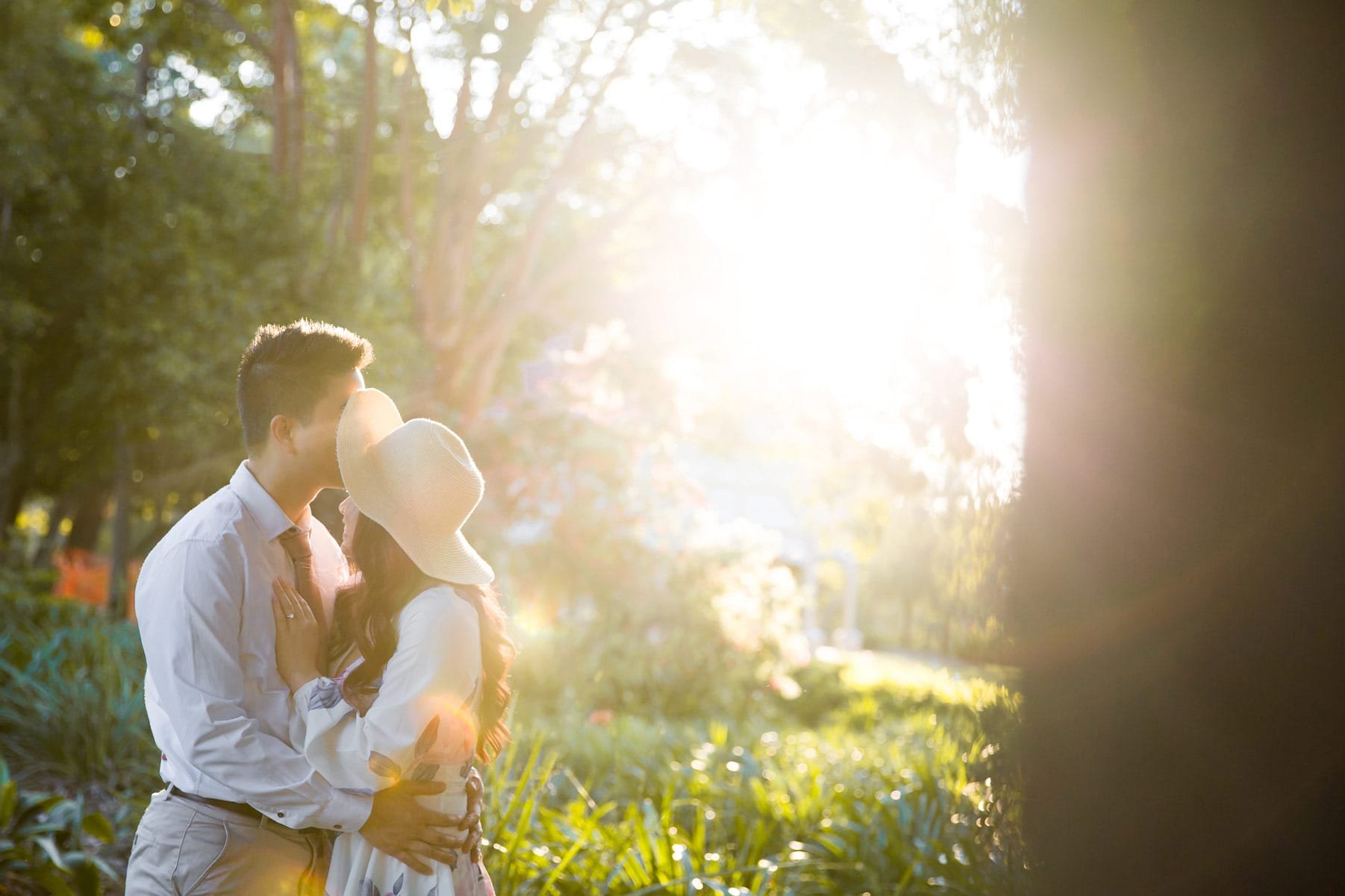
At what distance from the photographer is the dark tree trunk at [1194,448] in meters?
1.86

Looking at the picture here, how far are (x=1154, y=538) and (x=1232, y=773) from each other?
0.44 m

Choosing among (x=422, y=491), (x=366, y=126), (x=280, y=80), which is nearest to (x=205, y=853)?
(x=422, y=491)

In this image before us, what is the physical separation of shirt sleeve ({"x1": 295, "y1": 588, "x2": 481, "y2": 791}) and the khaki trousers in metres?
0.31

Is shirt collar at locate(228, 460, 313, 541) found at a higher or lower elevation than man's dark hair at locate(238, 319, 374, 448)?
lower

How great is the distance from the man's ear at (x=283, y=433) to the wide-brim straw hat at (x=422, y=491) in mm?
206

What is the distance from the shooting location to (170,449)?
14047 mm

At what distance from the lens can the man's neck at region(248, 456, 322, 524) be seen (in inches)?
109

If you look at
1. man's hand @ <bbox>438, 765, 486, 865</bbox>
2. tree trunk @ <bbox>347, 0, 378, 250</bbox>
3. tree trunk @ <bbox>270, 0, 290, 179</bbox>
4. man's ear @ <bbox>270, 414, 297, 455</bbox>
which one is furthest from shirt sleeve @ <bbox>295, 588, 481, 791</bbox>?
tree trunk @ <bbox>270, 0, 290, 179</bbox>

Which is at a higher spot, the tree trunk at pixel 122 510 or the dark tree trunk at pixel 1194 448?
the dark tree trunk at pixel 1194 448

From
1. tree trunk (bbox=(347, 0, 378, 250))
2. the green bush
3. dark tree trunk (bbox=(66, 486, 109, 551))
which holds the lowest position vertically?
dark tree trunk (bbox=(66, 486, 109, 551))

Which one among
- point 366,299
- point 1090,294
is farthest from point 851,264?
point 366,299

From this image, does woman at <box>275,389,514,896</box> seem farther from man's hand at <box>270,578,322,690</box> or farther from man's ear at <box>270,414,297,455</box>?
man's ear at <box>270,414,297,455</box>

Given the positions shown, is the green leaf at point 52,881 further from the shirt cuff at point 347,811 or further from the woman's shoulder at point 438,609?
the woman's shoulder at point 438,609

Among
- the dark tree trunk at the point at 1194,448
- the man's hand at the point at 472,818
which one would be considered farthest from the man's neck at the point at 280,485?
the dark tree trunk at the point at 1194,448
